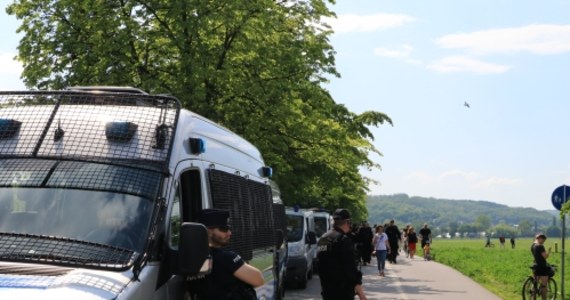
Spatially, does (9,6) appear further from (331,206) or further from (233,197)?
(331,206)

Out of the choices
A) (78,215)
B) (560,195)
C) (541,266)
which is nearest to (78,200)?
(78,215)

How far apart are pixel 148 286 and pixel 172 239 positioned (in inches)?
25.4

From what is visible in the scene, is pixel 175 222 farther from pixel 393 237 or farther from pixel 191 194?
pixel 393 237

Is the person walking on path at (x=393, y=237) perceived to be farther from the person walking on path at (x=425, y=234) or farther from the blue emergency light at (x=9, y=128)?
the blue emergency light at (x=9, y=128)

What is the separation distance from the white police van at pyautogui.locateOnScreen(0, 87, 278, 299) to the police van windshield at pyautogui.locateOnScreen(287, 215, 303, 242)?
48.9ft

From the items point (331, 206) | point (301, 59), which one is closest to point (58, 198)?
point (301, 59)

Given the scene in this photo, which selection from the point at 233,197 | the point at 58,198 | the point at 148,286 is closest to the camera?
the point at 148,286

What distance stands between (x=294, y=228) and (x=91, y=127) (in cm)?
1623

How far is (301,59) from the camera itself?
A: 89.3 ft

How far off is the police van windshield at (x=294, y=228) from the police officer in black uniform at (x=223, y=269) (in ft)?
52.4

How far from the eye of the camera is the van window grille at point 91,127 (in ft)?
20.5

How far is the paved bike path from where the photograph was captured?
2114cm

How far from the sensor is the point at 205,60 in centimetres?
2339

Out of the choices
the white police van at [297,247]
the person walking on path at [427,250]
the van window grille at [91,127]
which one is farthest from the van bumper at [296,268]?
the person walking on path at [427,250]
